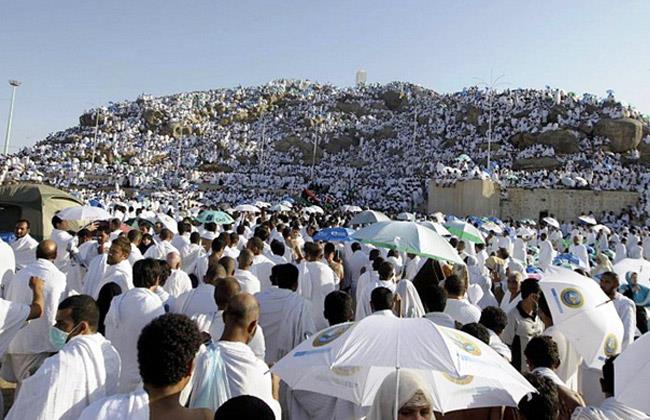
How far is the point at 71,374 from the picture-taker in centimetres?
222

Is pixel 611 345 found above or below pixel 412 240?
below

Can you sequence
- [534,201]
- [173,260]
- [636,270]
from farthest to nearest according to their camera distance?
[534,201] < [636,270] < [173,260]

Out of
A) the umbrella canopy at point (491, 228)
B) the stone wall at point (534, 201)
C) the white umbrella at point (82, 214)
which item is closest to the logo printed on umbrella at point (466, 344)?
the white umbrella at point (82, 214)

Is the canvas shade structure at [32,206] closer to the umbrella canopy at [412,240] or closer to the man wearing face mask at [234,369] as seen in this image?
the umbrella canopy at [412,240]

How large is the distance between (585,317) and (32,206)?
38.3ft

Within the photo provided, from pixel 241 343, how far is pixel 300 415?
926 mm

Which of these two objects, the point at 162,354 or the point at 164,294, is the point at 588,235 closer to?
the point at 164,294

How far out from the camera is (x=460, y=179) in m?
30.4

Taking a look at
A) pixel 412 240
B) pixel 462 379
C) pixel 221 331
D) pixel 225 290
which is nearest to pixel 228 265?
pixel 221 331

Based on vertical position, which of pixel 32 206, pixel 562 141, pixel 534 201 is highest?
pixel 562 141

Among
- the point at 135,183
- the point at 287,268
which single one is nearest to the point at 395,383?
the point at 287,268

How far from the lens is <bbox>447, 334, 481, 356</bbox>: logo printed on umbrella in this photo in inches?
88.6

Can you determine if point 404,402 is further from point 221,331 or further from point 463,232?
point 463,232

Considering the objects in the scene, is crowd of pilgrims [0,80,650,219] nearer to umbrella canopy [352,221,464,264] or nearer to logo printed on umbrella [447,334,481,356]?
umbrella canopy [352,221,464,264]
